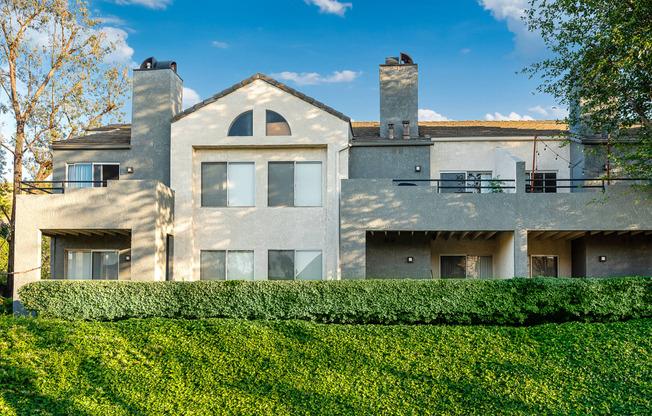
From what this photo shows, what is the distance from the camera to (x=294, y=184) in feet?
57.3

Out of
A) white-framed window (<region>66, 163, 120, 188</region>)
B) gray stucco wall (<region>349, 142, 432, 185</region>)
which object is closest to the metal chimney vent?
white-framed window (<region>66, 163, 120, 188</region>)

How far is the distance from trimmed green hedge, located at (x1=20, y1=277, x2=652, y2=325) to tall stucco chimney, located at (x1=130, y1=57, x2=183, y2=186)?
593 centimetres

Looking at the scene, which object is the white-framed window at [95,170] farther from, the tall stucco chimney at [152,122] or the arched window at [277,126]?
the arched window at [277,126]

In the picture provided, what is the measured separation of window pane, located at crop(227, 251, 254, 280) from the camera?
17.2 m

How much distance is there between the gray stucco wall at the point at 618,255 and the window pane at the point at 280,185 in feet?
32.4

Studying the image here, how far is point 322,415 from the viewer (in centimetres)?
999

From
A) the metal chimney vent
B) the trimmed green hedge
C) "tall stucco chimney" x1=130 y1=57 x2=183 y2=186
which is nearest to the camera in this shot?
the trimmed green hedge

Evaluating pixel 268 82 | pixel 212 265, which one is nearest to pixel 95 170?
pixel 212 265

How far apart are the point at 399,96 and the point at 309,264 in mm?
7268

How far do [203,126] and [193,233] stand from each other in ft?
11.5

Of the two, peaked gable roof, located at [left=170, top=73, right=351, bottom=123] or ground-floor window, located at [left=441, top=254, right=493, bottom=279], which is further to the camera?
ground-floor window, located at [left=441, top=254, right=493, bottom=279]

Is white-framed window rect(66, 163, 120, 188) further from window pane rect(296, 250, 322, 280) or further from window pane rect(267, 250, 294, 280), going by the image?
window pane rect(296, 250, 322, 280)

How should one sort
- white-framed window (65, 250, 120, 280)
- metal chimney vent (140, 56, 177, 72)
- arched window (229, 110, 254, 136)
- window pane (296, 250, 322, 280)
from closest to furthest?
window pane (296, 250, 322, 280) → arched window (229, 110, 254, 136) → white-framed window (65, 250, 120, 280) → metal chimney vent (140, 56, 177, 72)

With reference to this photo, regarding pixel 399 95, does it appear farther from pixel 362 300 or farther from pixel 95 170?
pixel 95 170
